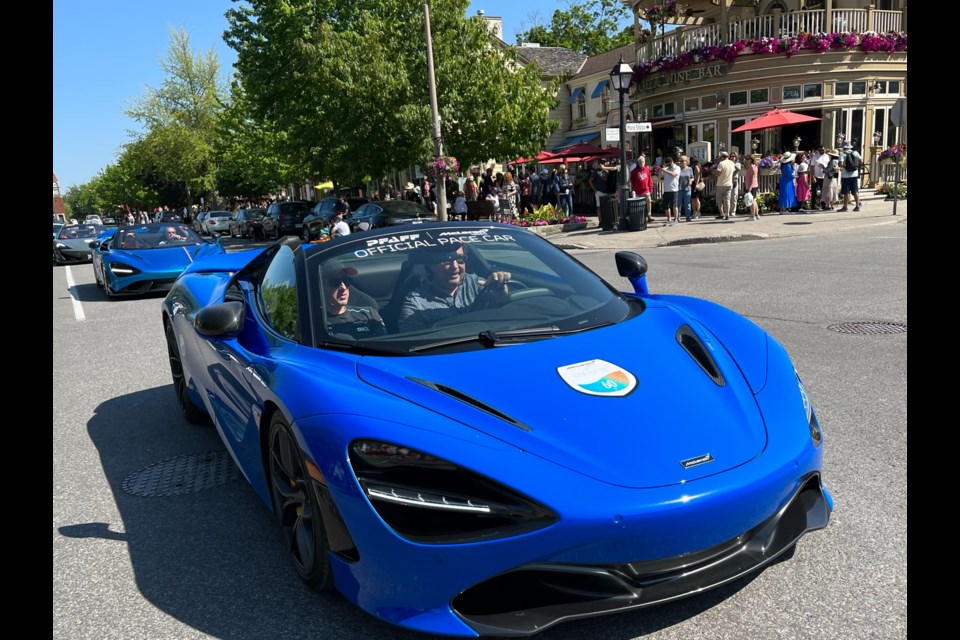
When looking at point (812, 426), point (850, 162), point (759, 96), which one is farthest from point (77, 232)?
point (812, 426)

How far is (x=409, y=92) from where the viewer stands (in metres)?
26.3

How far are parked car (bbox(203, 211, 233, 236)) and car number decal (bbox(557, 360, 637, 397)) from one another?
138 ft

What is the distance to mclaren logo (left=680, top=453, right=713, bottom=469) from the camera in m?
2.31

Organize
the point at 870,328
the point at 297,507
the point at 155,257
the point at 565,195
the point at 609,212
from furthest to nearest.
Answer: the point at 565,195 → the point at 609,212 → the point at 155,257 → the point at 870,328 → the point at 297,507

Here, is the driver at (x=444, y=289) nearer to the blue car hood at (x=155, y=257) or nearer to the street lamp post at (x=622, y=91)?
the blue car hood at (x=155, y=257)

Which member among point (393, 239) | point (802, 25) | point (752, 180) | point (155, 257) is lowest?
point (155, 257)

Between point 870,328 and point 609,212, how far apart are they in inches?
545

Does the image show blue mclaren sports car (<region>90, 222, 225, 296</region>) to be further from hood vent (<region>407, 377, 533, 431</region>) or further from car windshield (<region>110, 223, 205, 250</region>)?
hood vent (<region>407, 377, 533, 431</region>)

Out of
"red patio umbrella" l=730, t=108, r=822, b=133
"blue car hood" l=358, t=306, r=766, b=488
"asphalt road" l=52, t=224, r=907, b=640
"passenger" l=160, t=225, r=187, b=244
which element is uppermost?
"red patio umbrella" l=730, t=108, r=822, b=133

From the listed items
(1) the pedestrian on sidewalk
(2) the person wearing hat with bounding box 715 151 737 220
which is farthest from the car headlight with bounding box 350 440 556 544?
(1) the pedestrian on sidewalk

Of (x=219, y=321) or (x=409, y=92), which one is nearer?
(x=219, y=321)

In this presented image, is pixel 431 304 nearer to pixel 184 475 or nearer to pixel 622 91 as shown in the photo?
pixel 184 475

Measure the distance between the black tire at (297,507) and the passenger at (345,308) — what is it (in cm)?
53
